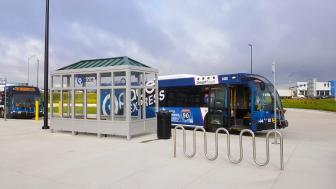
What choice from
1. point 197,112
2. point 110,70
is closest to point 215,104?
point 197,112

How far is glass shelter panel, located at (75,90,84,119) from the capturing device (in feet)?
46.4

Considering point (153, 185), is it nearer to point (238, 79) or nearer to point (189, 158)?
point (189, 158)

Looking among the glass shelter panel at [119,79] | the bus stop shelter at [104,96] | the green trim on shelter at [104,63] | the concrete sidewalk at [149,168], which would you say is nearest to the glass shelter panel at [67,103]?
the bus stop shelter at [104,96]

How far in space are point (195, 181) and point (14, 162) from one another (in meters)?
4.68

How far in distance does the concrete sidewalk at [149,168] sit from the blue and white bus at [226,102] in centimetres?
328

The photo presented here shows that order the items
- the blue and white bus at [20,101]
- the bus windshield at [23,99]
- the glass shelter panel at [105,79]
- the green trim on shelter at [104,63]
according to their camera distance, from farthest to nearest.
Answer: the bus windshield at [23,99] → the blue and white bus at [20,101] → the glass shelter panel at [105,79] → the green trim on shelter at [104,63]

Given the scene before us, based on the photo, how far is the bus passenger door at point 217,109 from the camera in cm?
1489

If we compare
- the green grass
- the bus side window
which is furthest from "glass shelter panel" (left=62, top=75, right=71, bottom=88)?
the green grass

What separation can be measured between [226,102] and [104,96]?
17.1 feet

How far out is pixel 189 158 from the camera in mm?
8641

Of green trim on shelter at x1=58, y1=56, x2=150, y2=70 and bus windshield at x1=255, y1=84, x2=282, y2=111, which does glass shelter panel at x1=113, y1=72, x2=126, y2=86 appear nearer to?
green trim on shelter at x1=58, y1=56, x2=150, y2=70

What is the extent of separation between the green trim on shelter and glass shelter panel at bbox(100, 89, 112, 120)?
108cm

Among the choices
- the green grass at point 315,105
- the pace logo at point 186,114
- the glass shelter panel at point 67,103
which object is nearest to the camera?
the glass shelter panel at point 67,103

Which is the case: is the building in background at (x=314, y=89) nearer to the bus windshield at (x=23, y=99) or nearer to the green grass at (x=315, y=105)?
the green grass at (x=315, y=105)
